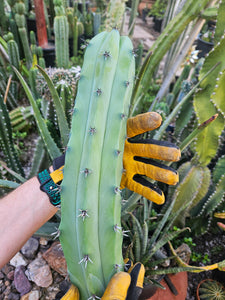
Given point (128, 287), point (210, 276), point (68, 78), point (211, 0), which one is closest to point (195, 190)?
point (210, 276)

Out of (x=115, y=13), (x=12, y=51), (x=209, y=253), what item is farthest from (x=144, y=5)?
(x=209, y=253)

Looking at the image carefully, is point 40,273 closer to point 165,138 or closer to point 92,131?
point 92,131

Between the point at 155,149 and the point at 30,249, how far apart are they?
0.89 metres

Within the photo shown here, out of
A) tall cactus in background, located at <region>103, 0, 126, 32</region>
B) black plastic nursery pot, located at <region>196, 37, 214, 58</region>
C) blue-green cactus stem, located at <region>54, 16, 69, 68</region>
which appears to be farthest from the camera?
black plastic nursery pot, located at <region>196, 37, 214, 58</region>

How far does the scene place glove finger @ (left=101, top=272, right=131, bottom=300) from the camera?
65 cm

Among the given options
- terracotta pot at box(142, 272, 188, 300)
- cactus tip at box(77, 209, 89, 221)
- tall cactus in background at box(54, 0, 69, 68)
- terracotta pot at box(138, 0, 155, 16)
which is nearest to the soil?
terracotta pot at box(142, 272, 188, 300)

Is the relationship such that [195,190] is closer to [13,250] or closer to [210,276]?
[210,276]

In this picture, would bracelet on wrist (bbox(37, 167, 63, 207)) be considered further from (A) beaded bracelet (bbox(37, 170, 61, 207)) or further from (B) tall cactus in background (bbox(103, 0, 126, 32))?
(B) tall cactus in background (bbox(103, 0, 126, 32))

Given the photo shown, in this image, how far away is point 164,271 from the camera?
1.00 metres

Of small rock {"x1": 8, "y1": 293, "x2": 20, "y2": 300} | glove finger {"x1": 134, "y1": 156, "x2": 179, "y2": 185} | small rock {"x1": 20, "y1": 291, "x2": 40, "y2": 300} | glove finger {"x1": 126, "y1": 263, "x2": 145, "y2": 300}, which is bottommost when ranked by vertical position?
small rock {"x1": 8, "y1": 293, "x2": 20, "y2": 300}

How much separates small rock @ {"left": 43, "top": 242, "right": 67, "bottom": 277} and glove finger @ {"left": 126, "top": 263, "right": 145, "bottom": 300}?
1.64 feet

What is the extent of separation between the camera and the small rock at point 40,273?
43.4 inches

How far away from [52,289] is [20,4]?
2692 millimetres

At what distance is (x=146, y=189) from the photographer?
876 millimetres
